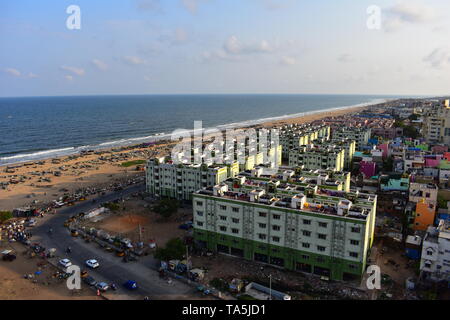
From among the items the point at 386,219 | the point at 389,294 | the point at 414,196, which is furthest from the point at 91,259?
the point at 414,196

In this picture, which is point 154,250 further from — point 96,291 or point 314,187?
point 314,187

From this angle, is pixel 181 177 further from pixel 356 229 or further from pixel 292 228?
pixel 356 229

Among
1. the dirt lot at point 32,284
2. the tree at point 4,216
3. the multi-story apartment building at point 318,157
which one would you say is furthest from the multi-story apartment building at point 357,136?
the tree at point 4,216

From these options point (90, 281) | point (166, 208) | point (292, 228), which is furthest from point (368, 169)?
point (90, 281)

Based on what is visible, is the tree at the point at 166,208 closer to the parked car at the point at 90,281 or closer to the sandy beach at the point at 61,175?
the parked car at the point at 90,281

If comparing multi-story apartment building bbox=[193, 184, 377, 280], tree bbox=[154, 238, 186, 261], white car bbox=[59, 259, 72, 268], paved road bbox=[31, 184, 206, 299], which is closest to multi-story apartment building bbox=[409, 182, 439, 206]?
multi-story apartment building bbox=[193, 184, 377, 280]

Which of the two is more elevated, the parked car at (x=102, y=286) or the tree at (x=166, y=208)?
the tree at (x=166, y=208)
